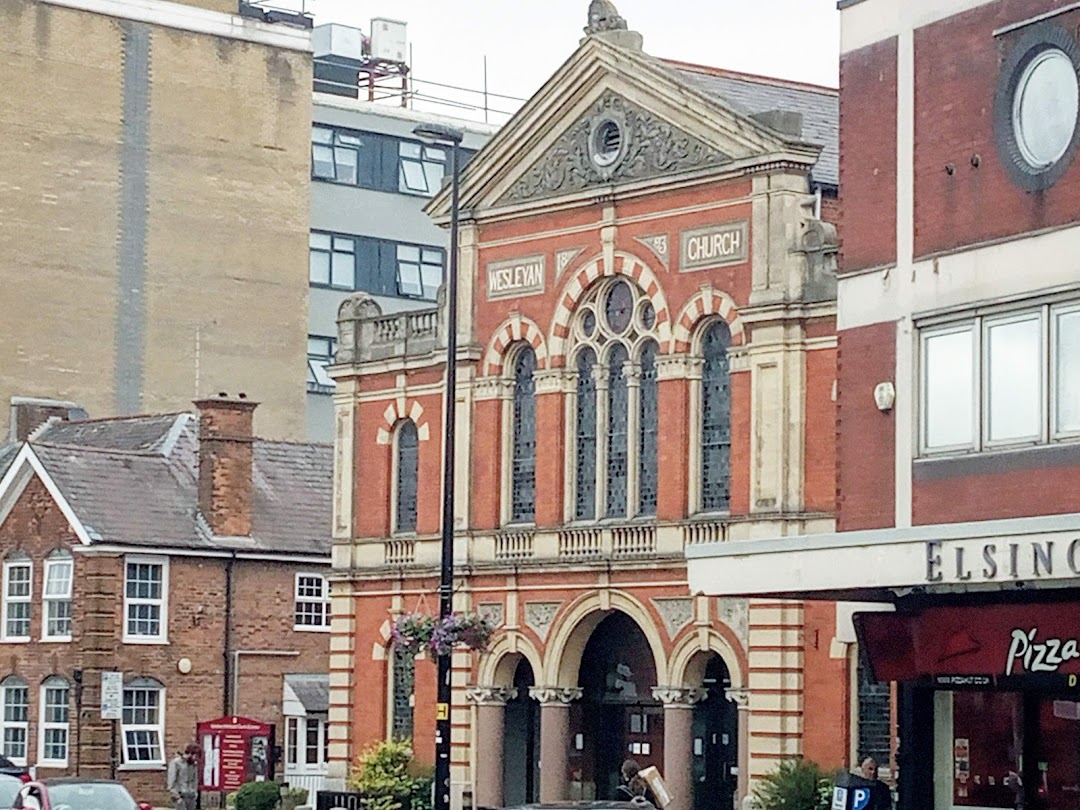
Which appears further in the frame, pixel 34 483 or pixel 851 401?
pixel 34 483

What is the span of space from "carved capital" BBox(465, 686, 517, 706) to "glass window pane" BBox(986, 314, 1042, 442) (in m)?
18.6

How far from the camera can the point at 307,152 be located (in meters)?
77.1

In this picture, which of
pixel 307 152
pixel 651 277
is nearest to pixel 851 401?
pixel 651 277

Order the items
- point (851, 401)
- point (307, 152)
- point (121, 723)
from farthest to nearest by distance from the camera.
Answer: point (307, 152), point (121, 723), point (851, 401)

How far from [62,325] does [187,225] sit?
528 centimetres

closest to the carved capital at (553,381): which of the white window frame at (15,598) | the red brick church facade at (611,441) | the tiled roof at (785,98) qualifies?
the red brick church facade at (611,441)

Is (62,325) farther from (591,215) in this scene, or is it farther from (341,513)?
(591,215)

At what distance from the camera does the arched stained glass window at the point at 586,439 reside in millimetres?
44219

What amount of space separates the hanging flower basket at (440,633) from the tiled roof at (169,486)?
14.2 metres

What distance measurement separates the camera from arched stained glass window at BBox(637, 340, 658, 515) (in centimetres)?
4300

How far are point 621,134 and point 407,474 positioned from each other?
8.18 meters

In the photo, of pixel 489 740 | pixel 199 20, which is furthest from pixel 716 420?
pixel 199 20

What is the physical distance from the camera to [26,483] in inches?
2172

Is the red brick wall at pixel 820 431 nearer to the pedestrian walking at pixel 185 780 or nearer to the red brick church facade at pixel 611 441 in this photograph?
the red brick church facade at pixel 611 441
